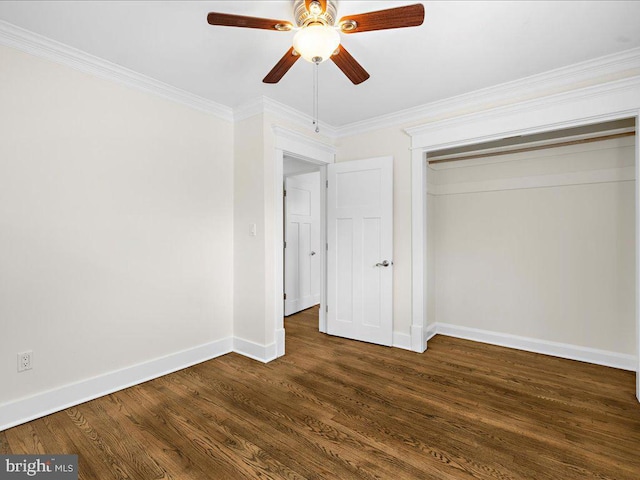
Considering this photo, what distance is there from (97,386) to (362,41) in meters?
3.14

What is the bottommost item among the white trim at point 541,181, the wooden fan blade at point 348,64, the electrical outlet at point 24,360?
the electrical outlet at point 24,360

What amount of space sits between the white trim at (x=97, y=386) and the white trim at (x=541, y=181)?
3.14 metres

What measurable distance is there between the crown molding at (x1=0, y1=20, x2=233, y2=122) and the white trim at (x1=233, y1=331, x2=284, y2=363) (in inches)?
92.2

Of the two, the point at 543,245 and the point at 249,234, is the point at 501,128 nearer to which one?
the point at 543,245

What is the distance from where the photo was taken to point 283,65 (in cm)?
196

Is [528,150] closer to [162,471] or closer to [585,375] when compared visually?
[585,375]

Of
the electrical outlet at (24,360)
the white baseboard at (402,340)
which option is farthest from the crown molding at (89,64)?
the white baseboard at (402,340)

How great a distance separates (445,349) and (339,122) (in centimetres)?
278

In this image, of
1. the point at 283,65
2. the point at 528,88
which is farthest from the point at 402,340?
the point at 283,65

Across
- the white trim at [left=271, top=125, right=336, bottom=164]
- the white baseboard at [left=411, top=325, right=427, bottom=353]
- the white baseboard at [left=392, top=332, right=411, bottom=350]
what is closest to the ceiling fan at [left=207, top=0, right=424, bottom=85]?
the white trim at [left=271, top=125, right=336, bottom=164]

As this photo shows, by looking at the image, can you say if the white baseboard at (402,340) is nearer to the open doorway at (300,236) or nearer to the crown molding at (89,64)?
the open doorway at (300,236)

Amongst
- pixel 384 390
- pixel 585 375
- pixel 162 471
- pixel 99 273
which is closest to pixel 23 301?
pixel 99 273

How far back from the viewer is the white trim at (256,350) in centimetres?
317

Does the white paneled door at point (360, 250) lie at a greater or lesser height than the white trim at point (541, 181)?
lesser
